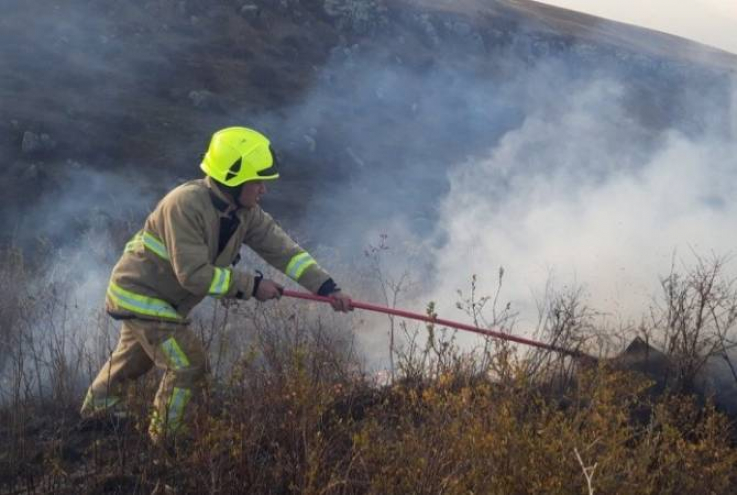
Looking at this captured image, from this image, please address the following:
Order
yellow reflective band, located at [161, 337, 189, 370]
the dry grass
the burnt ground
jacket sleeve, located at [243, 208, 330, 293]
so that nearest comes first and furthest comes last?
1. the dry grass
2. yellow reflective band, located at [161, 337, 189, 370]
3. jacket sleeve, located at [243, 208, 330, 293]
4. the burnt ground

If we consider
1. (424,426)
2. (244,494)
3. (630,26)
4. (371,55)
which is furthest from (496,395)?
(630,26)

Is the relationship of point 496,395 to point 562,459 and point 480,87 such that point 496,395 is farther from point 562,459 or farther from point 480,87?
→ point 480,87

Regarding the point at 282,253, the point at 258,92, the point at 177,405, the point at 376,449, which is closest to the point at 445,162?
the point at 258,92

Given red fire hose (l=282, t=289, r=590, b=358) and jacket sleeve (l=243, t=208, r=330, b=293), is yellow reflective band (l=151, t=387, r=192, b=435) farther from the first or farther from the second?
jacket sleeve (l=243, t=208, r=330, b=293)

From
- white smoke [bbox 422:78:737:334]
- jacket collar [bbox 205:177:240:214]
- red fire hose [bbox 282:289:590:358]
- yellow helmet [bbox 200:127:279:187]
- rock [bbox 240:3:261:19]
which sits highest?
rock [bbox 240:3:261:19]

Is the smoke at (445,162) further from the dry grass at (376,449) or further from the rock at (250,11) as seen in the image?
the dry grass at (376,449)

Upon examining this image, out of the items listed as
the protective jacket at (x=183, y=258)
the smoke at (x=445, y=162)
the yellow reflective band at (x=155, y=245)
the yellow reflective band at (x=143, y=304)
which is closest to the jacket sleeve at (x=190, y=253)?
the protective jacket at (x=183, y=258)

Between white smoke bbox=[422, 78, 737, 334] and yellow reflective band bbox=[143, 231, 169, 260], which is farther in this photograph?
white smoke bbox=[422, 78, 737, 334]

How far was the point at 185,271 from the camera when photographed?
12.7 feet

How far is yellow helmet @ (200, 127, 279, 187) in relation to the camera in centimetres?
402

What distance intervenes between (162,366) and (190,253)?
631 mm

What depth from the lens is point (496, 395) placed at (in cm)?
366

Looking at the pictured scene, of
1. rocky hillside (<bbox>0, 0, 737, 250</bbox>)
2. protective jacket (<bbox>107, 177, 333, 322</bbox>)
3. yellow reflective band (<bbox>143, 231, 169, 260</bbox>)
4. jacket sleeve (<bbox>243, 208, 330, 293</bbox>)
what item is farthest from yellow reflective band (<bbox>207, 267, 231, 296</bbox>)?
rocky hillside (<bbox>0, 0, 737, 250</bbox>)

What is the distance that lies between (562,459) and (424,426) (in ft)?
2.19
